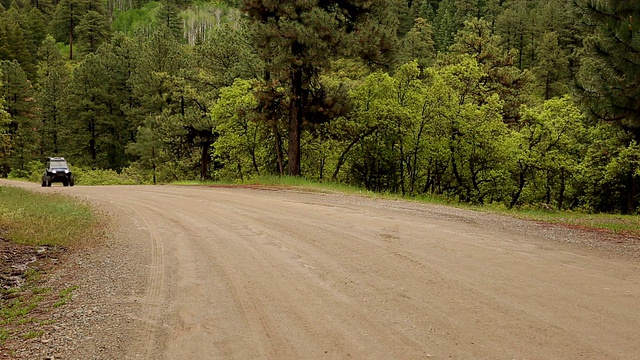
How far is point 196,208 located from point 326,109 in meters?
10.6

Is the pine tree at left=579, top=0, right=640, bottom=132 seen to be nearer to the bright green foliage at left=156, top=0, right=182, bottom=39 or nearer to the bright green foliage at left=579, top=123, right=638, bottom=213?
the bright green foliage at left=579, top=123, right=638, bottom=213


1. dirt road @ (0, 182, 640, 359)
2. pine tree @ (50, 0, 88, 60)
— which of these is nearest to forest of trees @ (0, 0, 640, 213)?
dirt road @ (0, 182, 640, 359)

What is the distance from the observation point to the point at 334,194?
692 inches

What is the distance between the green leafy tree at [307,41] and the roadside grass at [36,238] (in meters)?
10.2

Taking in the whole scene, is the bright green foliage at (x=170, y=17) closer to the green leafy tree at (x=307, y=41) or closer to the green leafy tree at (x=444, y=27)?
the green leafy tree at (x=444, y=27)

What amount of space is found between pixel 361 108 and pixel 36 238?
70.5ft

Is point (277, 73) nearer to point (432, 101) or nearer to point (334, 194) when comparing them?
point (334, 194)

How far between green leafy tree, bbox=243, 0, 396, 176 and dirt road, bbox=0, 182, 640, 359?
11247mm

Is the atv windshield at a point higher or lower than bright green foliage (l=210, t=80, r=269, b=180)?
lower

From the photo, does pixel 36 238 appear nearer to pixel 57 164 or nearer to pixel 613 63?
pixel 613 63

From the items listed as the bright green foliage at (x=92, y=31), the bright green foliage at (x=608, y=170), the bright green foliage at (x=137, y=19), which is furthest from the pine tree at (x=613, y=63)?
the bright green foliage at (x=137, y=19)

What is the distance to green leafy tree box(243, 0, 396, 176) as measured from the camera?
2004 centimetres

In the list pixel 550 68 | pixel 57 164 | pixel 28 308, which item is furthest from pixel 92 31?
pixel 28 308

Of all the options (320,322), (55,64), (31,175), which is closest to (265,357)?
(320,322)
